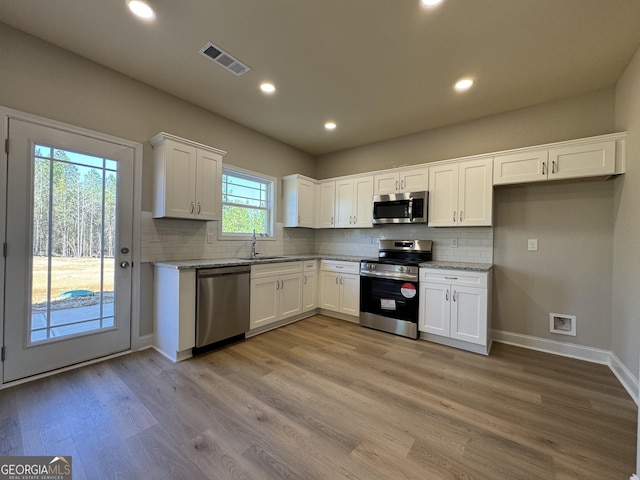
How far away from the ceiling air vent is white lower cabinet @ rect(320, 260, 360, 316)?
2691 mm

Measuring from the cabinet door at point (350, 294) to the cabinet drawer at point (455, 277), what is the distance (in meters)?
0.96

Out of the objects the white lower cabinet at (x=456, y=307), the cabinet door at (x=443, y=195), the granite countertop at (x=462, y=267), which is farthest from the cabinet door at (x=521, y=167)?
the white lower cabinet at (x=456, y=307)

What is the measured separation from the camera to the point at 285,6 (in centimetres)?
187

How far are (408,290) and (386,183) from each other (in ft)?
5.24

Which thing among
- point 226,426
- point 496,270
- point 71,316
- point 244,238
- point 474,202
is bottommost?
point 226,426

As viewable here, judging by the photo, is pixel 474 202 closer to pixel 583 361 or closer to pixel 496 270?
pixel 496 270

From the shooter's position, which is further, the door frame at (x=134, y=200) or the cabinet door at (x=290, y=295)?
the cabinet door at (x=290, y=295)

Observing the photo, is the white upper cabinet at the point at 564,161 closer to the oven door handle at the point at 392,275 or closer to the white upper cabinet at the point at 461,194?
the white upper cabinet at the point at 461,194

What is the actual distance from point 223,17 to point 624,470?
150 inches

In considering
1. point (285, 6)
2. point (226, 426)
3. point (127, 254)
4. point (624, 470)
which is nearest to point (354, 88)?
point (285, 6)

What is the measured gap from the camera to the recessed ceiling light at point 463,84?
2.68 meters

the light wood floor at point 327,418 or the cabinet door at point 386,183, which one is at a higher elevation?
the cabinet door at point 386,183

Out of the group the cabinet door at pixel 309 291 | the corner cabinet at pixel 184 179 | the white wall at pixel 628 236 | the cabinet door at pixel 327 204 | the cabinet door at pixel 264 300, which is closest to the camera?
the white wall at pixel 628 236

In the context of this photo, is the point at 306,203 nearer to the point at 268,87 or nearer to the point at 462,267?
the point at 268,87
